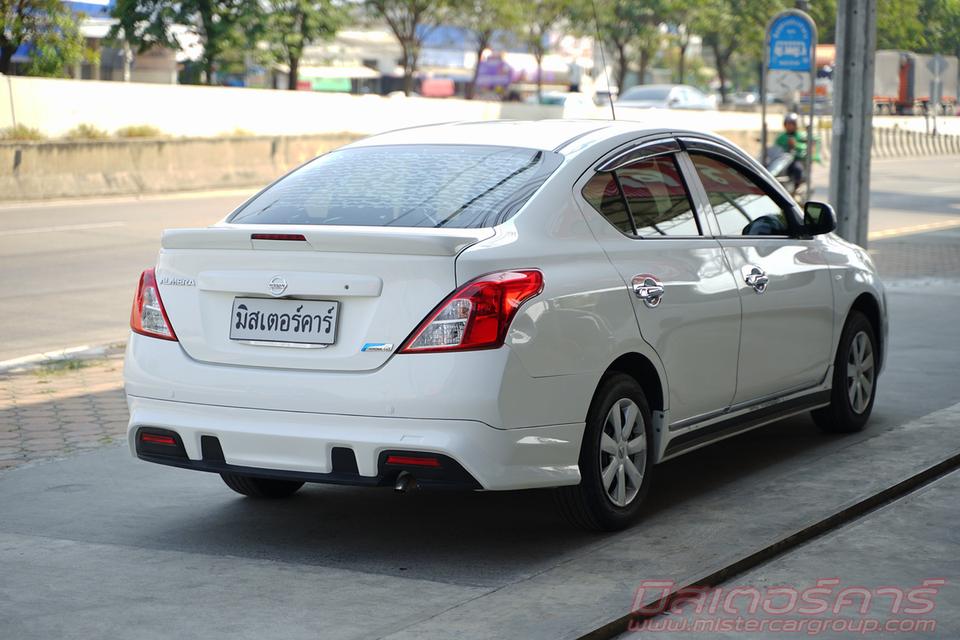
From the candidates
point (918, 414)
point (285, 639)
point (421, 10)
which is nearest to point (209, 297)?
point (285, 639)

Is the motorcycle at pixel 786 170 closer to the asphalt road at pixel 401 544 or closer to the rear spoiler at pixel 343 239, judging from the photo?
the asphalt road at pixel 401 544

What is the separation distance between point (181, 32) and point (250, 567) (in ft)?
115

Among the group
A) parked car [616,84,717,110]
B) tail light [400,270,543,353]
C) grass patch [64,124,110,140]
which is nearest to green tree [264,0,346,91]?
parked car [616,84,717,110]

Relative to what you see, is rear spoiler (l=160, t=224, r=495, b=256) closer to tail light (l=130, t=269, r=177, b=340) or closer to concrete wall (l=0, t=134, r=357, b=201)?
tail light (l=130, t=269, r=177, b=340)

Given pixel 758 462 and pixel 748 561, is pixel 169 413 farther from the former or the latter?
pixel 758 462

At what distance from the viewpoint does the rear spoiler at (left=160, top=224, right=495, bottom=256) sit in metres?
5.08

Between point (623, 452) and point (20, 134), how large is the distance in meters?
20.4

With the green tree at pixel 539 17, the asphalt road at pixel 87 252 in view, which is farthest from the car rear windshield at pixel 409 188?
the green tree at pixel 539 17

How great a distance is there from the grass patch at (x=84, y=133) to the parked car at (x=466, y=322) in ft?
66.9

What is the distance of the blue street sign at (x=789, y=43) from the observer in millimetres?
→ 20656

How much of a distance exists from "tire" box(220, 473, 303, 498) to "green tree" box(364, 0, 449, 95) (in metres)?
46.7

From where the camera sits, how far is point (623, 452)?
18.5 feet

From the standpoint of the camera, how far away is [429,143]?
6.19 m

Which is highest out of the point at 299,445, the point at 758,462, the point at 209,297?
the point at 209,297
